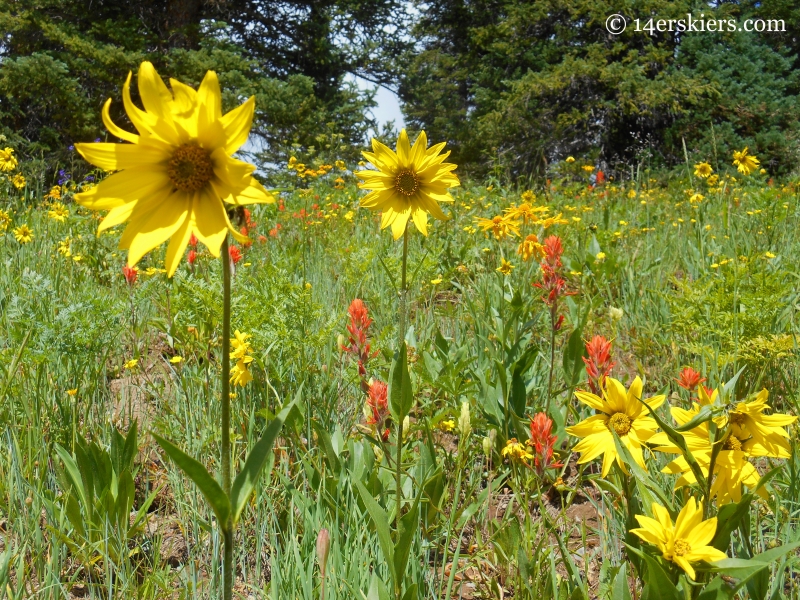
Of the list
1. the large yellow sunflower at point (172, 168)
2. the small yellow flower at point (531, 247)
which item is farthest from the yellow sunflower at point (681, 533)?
the small yellow flower at point (531, 247)

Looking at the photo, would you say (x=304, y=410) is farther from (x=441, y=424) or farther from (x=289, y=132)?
(x=289, y=132)

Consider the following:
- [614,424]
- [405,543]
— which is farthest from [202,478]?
[614,424]

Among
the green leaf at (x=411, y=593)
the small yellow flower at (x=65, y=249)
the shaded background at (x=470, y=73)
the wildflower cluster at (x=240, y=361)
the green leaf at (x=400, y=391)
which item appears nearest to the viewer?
the green leaf at (x=411, y=593)

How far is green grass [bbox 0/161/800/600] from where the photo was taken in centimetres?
126

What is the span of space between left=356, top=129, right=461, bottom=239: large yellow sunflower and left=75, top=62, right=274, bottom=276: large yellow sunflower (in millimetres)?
735

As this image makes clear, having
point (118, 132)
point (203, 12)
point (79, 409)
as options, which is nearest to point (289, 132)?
point (203, 12)

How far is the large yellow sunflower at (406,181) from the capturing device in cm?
155

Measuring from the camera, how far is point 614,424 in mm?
1123

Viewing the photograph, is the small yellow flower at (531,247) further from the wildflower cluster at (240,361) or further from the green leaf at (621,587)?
the green leaf at (621,587)

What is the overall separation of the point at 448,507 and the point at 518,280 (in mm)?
1671

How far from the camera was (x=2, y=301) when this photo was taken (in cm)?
237

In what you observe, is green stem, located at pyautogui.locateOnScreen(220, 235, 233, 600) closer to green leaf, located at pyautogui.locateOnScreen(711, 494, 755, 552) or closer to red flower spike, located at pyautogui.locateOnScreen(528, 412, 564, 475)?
green leaf, located at pyautogui.locateOnScreen(711, 494, 755, 552)

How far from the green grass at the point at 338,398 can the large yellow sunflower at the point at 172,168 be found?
617mm

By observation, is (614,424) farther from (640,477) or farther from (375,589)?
(375,589)
